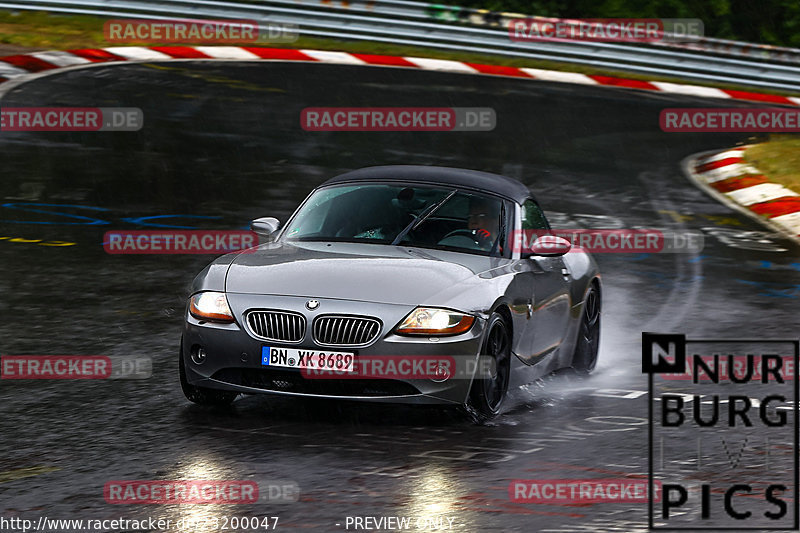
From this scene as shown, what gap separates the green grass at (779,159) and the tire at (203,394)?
37.9 ft

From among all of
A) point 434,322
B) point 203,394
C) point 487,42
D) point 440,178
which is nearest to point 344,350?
point 434,322

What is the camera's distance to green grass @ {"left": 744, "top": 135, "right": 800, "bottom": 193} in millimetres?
19188

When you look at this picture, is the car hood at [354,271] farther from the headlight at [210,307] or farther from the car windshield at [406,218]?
the car windshield at [406,218]

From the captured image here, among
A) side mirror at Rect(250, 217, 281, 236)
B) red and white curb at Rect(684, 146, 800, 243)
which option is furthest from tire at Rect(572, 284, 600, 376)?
red and white curb at Rect(684, 146, 800, 243)

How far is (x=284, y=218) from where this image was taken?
15234 mm

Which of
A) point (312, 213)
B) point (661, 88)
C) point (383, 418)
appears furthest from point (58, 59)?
point (383, 418)

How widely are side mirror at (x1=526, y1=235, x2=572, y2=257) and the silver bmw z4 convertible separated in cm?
1

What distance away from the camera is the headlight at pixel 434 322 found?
809cm

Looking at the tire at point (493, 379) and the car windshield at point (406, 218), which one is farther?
the car windshield at point (406, 218)

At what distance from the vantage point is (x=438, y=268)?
28.4ft

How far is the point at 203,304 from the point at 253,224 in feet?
4.33

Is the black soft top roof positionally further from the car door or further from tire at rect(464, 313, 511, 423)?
tire at rect(464, 313, 511, 423)

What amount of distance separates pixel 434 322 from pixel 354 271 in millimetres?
624

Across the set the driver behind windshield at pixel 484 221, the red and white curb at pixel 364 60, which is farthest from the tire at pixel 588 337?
the red and white curb at pixel 364 60
